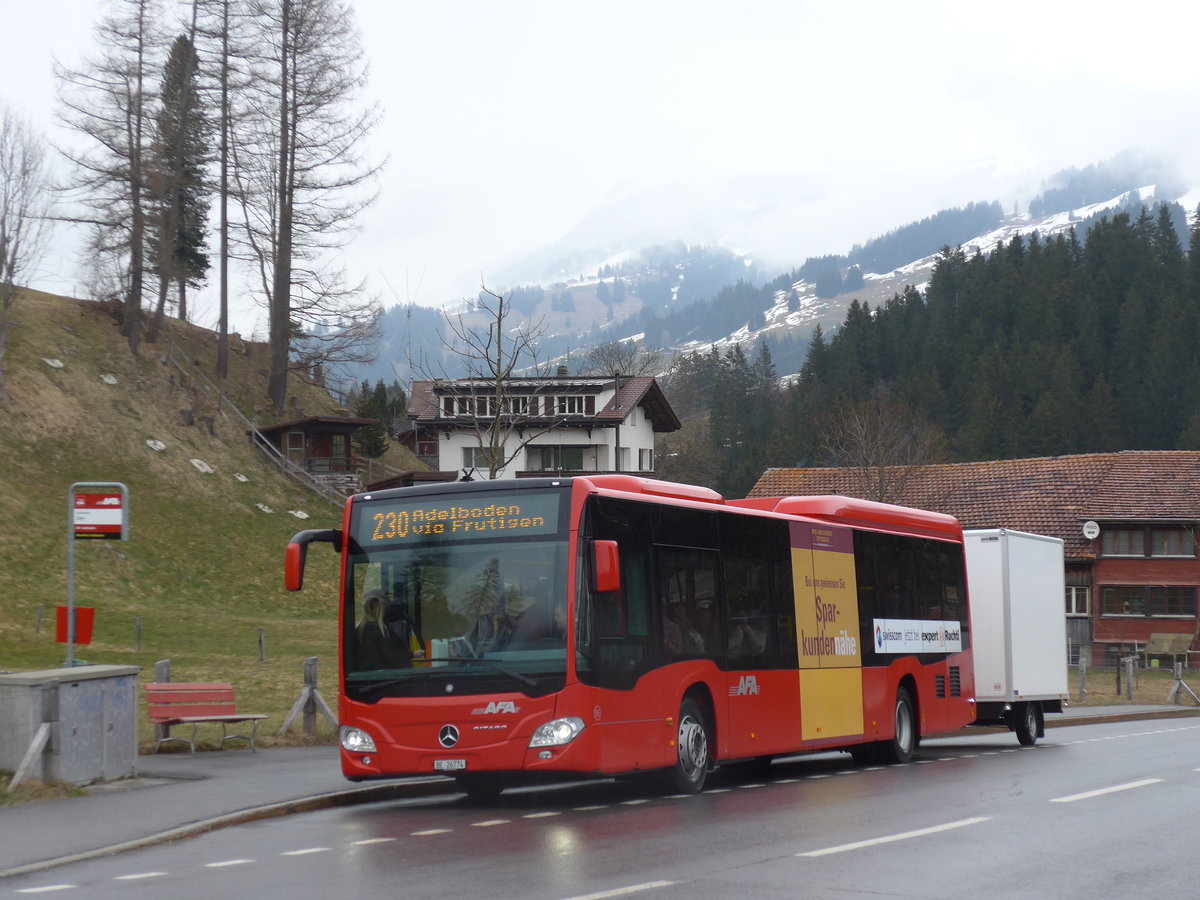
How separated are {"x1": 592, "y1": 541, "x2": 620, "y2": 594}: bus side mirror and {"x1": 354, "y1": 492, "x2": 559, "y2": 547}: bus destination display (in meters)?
A: 0.65

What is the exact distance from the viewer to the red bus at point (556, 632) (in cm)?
1314

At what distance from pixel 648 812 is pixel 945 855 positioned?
3.69 m

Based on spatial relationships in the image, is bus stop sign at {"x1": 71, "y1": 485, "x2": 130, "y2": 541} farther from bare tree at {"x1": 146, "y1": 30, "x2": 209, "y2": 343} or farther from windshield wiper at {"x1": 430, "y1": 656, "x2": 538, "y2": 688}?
bare tree at {"x1": 146, "y1": 30, "x2": 209, "y2": 343}

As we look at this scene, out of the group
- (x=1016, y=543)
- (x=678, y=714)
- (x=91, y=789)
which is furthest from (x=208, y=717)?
(x=1016, y=543)

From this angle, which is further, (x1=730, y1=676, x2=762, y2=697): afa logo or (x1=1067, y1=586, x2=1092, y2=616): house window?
(x1=1067, y1=586, x2=1092, y2=616): house window

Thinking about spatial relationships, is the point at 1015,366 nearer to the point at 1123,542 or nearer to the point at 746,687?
the point at 1123,542

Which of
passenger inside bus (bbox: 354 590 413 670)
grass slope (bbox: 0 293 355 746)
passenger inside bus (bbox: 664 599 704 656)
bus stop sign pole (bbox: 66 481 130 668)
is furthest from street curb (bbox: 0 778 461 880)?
grass slope (bbox: 0 293 355 746)

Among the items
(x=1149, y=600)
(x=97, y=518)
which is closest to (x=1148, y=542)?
(x=1149, y=600)

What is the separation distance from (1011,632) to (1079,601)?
48057 millimetres

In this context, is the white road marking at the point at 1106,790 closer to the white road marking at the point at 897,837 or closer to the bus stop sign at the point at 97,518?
the white road marking at the point at 897,837

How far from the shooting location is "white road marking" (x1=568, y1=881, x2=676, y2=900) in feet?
27.2

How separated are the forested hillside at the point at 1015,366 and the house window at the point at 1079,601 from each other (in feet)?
113

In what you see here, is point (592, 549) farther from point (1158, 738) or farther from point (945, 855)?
point (1158, 738)

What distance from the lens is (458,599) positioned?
1348 cm
